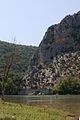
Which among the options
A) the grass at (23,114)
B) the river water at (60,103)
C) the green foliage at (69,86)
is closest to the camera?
the grass at (23,114)

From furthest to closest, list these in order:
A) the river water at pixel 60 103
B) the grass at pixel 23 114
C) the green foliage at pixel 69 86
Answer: the green foliage at pixel 69 86
the river water at pixel 60 103
the grass at pixel 23 114

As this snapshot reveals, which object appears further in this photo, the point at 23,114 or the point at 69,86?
the point at 69,86

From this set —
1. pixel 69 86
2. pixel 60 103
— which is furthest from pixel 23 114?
pixel 69 86

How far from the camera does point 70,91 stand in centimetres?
17512

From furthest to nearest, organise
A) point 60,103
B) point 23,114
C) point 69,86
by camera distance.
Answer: point 69,86, point 60,103, point 23,114

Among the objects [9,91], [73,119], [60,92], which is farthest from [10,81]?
[73,119]

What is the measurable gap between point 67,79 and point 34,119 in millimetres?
155540

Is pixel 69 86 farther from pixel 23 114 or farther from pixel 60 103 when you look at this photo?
pixel 23 114

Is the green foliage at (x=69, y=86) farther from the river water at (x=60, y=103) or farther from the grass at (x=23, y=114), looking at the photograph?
the grass at (x=23, y=114)

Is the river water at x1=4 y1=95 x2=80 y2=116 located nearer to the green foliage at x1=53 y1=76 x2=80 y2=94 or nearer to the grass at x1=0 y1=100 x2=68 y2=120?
the grass at x1=0 y1=100 x2=68 y2=120

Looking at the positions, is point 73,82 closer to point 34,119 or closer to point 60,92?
point 60,92

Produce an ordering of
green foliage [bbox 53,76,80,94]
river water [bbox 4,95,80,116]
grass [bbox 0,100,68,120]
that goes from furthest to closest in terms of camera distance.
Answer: green foliage [bbox 53,76,80,94], river water [bbox 4,95,80,116], grass [bbox 0,100,68,120]

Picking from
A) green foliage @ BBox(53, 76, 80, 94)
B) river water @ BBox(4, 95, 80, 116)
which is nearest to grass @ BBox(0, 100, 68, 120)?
river water @ BBox(4, 95, 80, 116)

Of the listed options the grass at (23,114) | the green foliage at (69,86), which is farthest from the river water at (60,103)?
the green foliage at (69,86)
